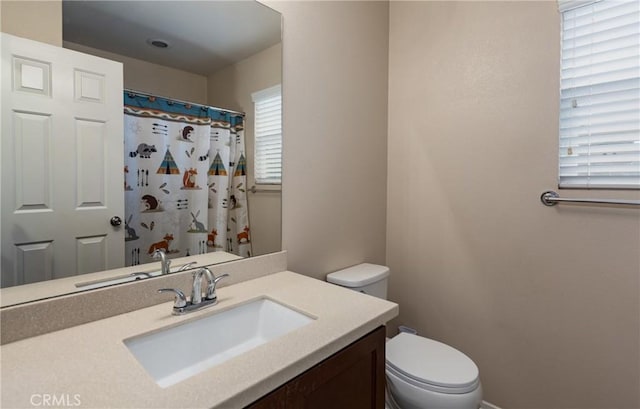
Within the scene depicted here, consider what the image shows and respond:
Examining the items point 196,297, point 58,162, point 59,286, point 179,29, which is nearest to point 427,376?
point 196,297

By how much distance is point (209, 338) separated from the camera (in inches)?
39.8

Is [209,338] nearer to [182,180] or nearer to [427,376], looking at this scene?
[182,180]

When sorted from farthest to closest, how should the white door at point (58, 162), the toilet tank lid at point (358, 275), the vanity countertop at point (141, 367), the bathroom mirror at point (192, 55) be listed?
the toilet tank lid at point (358, 275), the bathroom mirror at point (192, 55), the white door at point (58, 162), the vanity countertop at point (141, 367)

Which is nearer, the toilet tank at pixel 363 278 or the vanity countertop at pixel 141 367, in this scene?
the vanity countertop at pixel 141 367

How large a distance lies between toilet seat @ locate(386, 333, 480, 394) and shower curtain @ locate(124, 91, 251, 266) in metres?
0.82

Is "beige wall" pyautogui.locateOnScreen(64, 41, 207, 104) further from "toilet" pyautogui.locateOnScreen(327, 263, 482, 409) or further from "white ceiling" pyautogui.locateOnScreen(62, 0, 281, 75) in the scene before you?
"toilet" pyautogui.locateOnScreen(327, 263, 482, 409)

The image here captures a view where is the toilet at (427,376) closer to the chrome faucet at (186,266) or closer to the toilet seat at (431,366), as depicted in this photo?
the toilet seat at (431,366)

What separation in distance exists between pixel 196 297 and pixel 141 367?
34cm

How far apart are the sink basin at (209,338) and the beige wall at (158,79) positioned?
0.80m

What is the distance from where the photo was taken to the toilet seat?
125 centimetres

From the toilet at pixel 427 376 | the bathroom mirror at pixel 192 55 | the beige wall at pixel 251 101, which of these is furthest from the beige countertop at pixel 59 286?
the toilet at pixel 427 376

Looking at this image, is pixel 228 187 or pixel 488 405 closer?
pixel 228 187

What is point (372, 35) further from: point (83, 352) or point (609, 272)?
point (83, 352)

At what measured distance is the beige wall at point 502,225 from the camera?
4.52 ft
